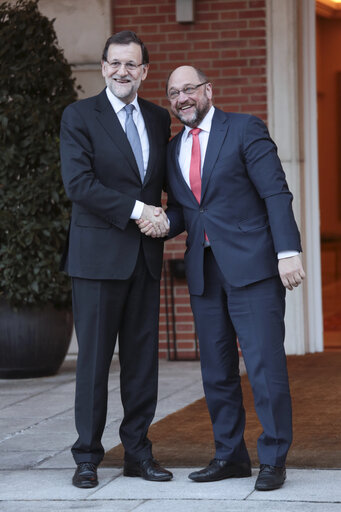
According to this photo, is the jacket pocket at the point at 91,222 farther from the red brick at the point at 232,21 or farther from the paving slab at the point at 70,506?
the red brick at the point at 232,21

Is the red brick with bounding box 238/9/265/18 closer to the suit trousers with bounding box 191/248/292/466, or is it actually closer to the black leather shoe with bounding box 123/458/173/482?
the suit trousers with bounding box 191/248/292/466

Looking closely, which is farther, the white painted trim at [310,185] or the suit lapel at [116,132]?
the white painted trim at [310,185]

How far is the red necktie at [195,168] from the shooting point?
4.33 meters

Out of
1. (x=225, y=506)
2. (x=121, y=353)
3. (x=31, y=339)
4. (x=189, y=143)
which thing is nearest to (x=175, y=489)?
(x=225, y=506)

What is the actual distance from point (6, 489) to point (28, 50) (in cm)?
379

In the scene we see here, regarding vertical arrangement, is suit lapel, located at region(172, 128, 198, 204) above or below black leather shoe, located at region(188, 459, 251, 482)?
above

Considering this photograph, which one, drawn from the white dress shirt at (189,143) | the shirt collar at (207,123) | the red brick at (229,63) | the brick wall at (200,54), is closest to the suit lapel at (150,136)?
the white dress shirt at (189,143)

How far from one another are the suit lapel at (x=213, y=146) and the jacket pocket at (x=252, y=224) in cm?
20

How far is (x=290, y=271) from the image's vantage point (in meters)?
4.11

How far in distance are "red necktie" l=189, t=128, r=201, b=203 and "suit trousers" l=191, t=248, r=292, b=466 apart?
0.25 m

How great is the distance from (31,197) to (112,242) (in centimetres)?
287

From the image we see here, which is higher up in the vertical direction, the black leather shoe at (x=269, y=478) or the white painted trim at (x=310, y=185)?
the white painted trim at (x=310, y=185)

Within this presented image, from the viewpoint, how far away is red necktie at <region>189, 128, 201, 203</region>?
14.2 ft

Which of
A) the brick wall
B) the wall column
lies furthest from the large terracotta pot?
the wall column
